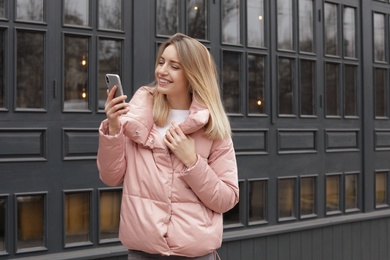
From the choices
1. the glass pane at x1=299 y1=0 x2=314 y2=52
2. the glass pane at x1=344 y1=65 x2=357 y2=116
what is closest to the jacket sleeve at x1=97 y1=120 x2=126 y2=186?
the glass pane at x1=299 y1=0 x2=314 y2=52

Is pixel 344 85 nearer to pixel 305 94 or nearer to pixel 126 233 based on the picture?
pixel 305 94

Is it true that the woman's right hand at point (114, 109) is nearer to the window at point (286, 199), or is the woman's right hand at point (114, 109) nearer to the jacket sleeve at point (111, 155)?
the jacket sleeve at point (111, 155)

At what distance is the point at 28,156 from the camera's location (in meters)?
6.17

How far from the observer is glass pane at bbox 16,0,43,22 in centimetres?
614

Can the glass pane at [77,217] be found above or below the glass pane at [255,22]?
below

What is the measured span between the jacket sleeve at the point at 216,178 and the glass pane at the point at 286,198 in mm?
6063

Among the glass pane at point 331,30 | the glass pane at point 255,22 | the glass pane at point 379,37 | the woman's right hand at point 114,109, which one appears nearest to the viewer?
the woman's right hand at point 114,109

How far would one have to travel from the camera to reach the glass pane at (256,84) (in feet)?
27.2

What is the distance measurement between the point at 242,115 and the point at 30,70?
3.15 m

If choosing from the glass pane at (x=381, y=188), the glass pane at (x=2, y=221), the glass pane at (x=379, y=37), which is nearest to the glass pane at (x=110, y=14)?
the glass pane at (x=2, y=221)

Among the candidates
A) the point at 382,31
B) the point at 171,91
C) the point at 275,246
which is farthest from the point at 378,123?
the point at 171,91

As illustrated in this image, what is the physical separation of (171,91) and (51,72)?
395 centimetres

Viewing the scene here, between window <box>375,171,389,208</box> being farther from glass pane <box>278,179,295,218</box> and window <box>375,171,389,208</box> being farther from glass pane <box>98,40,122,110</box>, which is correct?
glass pane <box>98,40,122,110</box>

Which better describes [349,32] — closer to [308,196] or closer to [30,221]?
[308,196]
